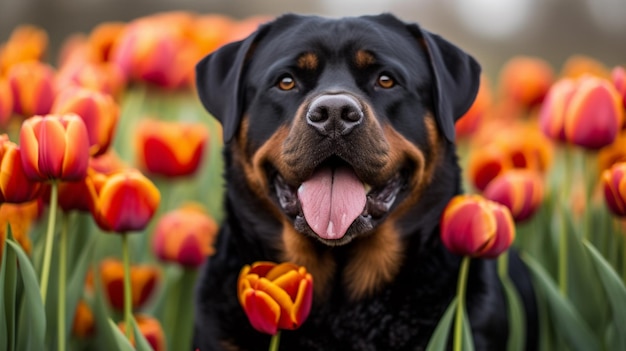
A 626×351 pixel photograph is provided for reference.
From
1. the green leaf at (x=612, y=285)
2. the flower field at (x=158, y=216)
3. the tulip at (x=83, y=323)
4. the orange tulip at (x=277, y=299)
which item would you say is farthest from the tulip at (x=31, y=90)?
the green leaf at (x=612, y=285)

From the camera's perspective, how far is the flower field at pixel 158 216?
2350mm

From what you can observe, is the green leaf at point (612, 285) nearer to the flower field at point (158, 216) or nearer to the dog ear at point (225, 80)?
the flower field at point (158, 216)

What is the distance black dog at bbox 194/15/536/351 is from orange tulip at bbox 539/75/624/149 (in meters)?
0.33

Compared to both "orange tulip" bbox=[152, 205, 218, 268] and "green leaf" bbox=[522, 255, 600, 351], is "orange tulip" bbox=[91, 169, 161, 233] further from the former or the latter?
"green leaf" bbox=[522, 255, 600, 351]

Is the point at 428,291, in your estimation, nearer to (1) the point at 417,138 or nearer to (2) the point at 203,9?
(1) the point at 417,138

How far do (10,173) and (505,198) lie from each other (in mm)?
1575

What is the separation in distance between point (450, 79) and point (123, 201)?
1.17 metres

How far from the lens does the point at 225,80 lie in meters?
3.02

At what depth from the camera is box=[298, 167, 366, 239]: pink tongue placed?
259 cm

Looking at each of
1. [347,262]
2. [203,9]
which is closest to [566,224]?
[347,262]

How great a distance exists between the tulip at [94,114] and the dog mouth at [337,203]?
0.60 meters

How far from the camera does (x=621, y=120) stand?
3012mm

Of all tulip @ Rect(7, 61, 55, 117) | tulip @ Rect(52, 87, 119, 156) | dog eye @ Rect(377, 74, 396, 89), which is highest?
dog eye @ Rect(377, 74, 396, 89)

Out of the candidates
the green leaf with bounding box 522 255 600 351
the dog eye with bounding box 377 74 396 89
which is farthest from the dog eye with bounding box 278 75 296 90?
the green leaf with bounding box 522 255 600 351
